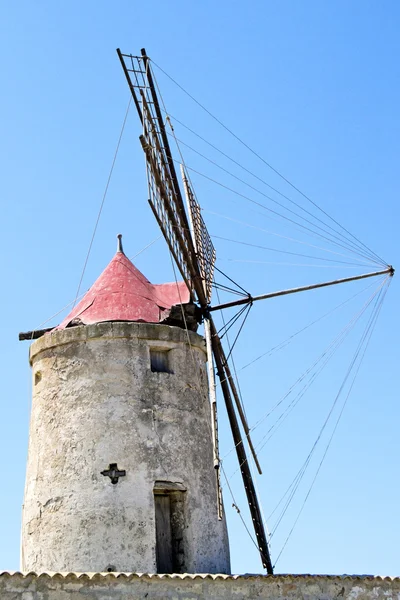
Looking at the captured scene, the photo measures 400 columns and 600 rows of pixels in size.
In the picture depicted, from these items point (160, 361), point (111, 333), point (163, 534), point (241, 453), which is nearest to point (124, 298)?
point (111, 333)

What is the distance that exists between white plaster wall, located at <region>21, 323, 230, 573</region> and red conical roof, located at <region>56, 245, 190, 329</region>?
338 millimetres

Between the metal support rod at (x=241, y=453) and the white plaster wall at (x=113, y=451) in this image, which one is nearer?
the white plaster wall at (x=113, y=451)

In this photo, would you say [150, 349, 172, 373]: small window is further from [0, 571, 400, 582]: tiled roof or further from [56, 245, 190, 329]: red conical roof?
[0, 571, 400, 582]: tiled roof

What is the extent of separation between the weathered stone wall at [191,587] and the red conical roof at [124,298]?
12.9 feet

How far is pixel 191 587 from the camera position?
11.5m

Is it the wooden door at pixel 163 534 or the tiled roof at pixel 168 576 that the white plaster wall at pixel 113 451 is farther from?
the tiled roof at pixel 168 576

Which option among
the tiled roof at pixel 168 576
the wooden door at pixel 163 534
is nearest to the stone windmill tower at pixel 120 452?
the wooden door at pixel 163 534

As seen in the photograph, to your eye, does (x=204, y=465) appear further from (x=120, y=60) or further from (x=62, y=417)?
(x=120, y=60)

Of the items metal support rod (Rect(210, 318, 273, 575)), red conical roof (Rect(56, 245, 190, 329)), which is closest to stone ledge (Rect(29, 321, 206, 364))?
red conical roof (Rect(56, 245, 190, 329))

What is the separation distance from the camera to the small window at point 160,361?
13.9 m

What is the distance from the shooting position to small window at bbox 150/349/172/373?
1387 centimetres

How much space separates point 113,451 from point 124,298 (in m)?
2.44

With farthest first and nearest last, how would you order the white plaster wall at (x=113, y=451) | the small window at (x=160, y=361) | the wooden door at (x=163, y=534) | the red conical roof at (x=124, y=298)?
the red conical roof at (x=124, y=298) → the small window at (x=160, y=361) → the wooden door at (x=163, y=534) → the white plaster wall at (x=113, y=451)

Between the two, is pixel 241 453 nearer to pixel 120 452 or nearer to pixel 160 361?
pixel 160 361
